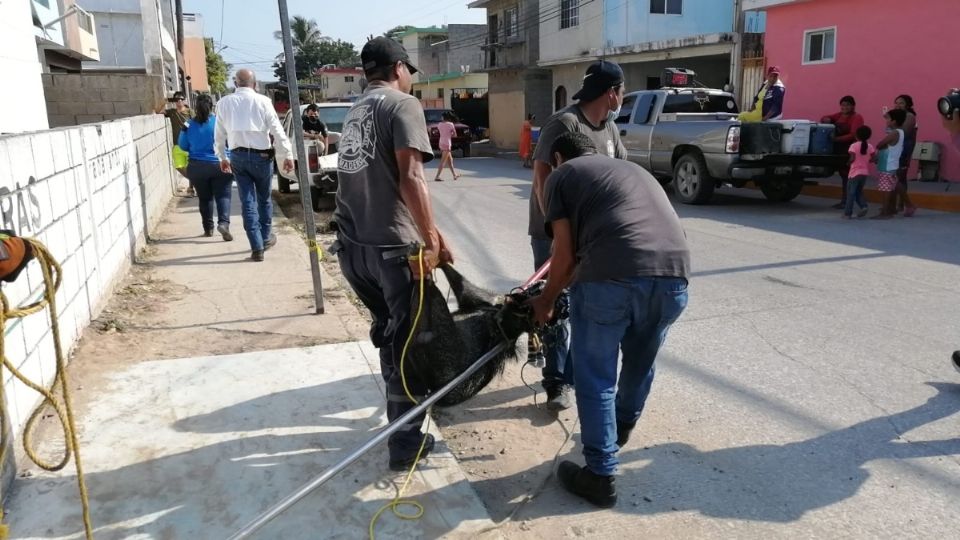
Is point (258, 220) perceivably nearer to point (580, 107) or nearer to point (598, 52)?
point (580, 107)

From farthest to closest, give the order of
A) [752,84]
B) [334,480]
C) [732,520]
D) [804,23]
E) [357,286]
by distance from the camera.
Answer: [752,84] < [804,23] < [357,286] < [334,480] < [732,520]

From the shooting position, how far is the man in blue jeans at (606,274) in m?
2.91

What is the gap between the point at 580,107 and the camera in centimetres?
382

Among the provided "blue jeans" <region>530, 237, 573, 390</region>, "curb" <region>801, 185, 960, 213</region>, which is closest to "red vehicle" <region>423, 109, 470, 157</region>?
"curb" <region>801, 185, 960, 213</region>

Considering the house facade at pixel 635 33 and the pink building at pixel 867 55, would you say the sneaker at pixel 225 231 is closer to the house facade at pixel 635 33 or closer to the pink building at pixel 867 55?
the pink building at pixel 867 55

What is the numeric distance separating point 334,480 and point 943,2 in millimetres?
14279

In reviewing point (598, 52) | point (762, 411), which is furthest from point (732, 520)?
point (598, 52)

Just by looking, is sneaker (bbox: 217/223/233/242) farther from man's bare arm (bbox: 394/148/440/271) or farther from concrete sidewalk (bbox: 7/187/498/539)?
man's bare arm (bbox: 394/148/440/271)

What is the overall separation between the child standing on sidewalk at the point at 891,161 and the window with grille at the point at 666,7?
617 inches

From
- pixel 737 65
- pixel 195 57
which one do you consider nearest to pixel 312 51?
pixel 195 57

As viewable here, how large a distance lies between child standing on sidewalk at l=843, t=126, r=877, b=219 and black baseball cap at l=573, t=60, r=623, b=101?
821 cm

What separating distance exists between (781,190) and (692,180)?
1.65 meters

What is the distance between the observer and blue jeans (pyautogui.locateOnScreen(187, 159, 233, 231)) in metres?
8.23

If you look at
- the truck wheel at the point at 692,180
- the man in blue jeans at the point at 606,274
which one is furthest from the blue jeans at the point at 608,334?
the truck wheel at the point at 692,180
